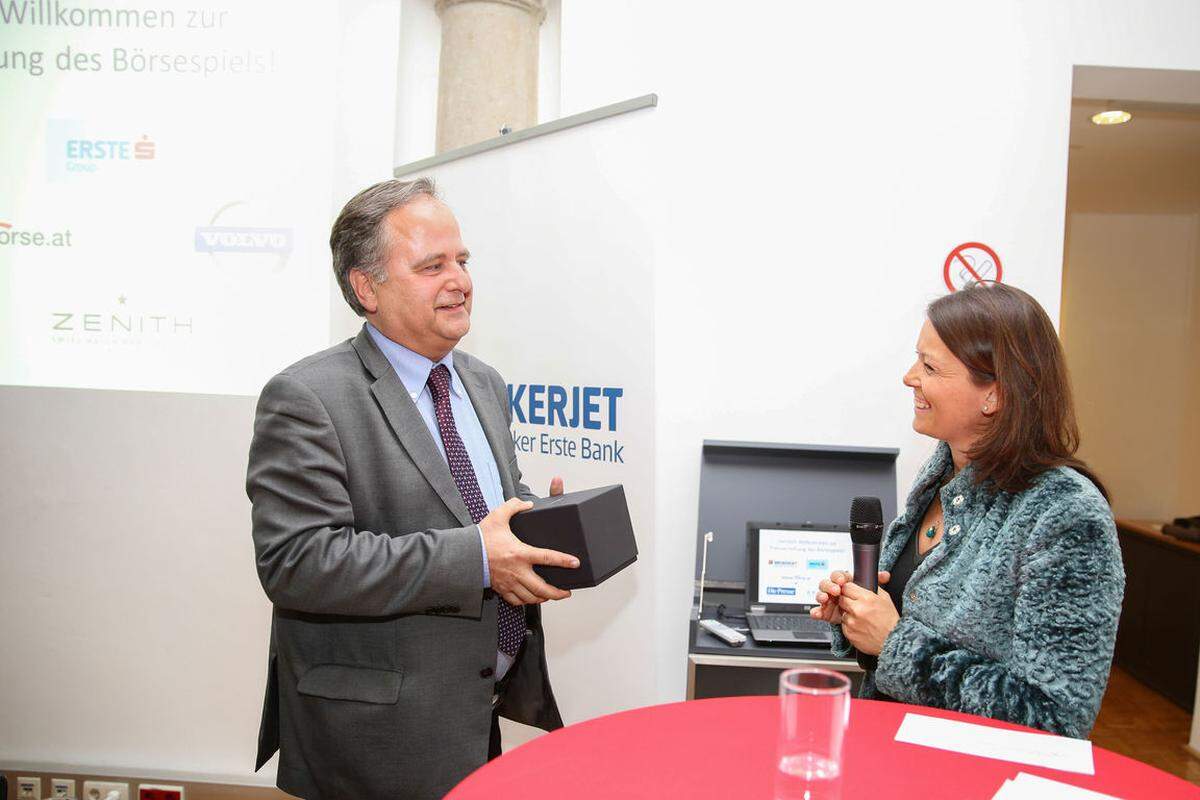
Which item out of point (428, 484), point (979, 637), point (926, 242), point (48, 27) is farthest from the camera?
point (926, 242)

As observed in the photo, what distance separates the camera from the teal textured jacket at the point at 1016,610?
4.29ft

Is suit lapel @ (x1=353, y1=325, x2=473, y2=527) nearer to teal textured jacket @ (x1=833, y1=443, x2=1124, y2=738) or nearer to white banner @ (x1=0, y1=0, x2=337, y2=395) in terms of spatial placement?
teal textured jacket @ (x1=833, y1=443, x2=1124, y2=738)

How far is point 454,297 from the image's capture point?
174 cm

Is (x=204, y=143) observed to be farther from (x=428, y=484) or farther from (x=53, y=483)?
(x=428, y=484)

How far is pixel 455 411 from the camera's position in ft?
6.09

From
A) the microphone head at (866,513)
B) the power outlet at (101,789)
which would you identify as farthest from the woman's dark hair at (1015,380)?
the power outlet at (101,789)

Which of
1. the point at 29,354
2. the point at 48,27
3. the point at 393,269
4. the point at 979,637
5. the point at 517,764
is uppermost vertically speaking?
the point at 48,27

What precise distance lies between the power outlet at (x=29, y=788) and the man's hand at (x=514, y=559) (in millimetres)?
2549

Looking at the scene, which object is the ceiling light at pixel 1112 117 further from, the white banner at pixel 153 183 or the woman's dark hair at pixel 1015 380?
the white banner at pixel 153 183

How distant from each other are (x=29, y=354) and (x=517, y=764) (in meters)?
2.68

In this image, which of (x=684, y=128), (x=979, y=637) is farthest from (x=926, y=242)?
(x=979, y=637)

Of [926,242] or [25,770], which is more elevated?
[926,242]

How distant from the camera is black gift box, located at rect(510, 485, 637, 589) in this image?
1541 millimetres

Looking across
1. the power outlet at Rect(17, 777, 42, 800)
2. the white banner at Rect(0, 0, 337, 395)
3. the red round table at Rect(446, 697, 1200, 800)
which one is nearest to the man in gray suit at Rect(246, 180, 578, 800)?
the red round table at Rect(446, 697, 1200, 800)
